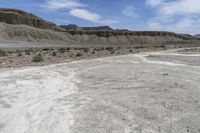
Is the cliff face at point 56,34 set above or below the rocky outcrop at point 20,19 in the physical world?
below

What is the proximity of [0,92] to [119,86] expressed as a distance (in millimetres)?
4758

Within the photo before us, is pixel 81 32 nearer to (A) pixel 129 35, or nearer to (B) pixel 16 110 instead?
(A) pixel 129 35

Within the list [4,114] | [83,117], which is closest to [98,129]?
[83,117]

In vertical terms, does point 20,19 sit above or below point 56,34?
above

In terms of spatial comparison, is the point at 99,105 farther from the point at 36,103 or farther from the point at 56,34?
the point at 56,34

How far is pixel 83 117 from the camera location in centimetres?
766

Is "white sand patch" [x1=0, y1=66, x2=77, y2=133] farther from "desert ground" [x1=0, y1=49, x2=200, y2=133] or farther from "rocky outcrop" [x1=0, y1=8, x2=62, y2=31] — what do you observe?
"rocky outcrop" [x1=0, y1=8, x2=62, y2=31]

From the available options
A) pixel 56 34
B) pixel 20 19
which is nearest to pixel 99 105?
pixel 56 34

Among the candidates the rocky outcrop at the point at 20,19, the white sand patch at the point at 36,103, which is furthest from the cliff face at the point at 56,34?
the white sand patch at the point at 36,103

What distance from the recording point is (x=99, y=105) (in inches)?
352

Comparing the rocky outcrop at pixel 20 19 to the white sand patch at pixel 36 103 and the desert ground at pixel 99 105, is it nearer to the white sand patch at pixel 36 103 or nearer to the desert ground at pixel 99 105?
the white sand patch at pixel 36 103

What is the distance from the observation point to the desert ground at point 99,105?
6.96 m

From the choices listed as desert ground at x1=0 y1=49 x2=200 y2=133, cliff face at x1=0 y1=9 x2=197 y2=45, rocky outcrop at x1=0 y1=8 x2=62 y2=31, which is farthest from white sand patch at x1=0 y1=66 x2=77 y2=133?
rocky outcrop at x1=0 y1=8 x2=62 y2=31

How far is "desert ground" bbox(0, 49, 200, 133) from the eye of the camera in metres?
6.96
